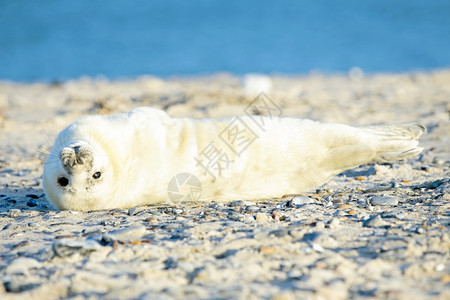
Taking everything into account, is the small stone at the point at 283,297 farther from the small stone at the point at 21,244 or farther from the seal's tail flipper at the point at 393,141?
the seal's tail flipper at the point at 393,141

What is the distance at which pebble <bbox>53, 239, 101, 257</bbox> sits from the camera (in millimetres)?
2811

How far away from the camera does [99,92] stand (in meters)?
10.9

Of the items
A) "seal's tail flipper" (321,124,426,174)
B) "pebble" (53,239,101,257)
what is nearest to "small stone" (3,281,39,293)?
"pebble" (53,239,101,257)

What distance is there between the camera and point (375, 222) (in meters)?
3.20

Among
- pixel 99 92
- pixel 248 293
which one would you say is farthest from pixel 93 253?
pixel 99 92

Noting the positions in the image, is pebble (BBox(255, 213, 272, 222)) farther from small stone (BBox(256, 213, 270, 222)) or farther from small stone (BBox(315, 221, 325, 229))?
small stone (BBox(315, 221, 325, 229))

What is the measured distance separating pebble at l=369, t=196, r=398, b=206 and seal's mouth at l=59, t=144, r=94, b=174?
5.93ft

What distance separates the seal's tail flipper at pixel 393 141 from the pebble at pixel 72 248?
2300 millimetres

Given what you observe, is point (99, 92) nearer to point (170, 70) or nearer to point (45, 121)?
point (45, 121)

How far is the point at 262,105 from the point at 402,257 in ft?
20.9

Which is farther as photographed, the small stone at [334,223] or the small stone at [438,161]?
the small stone at [438,161]

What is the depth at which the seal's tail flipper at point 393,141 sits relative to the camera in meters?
4.27

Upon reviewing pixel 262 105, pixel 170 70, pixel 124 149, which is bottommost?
pixel 124 149

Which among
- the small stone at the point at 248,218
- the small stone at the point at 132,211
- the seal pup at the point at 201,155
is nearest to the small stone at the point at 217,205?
the seal pup at the point at 201,155
